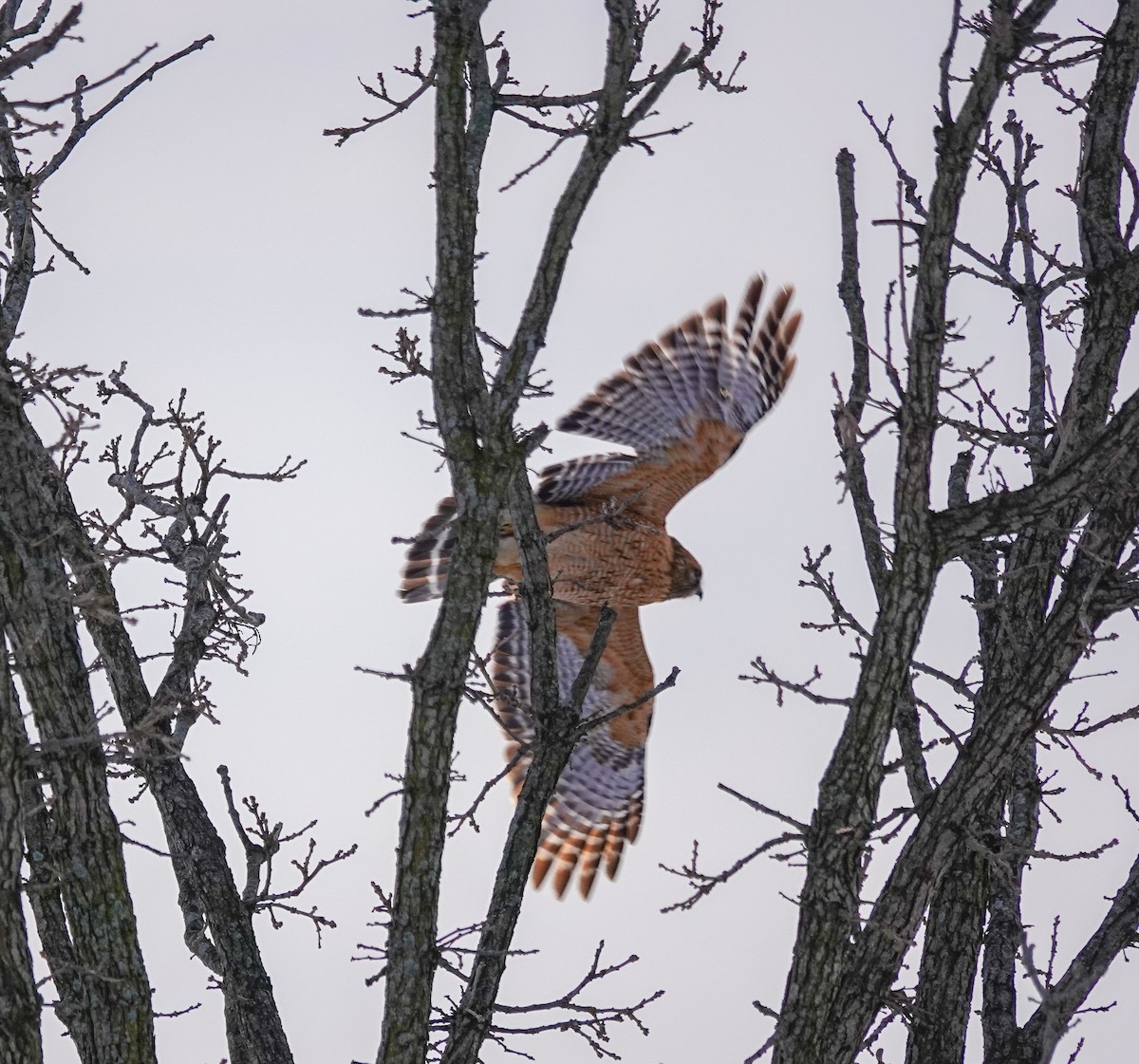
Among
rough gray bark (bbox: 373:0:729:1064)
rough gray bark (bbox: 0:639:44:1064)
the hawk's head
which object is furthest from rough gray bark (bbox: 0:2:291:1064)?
the hawk's head

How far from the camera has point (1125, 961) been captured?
575 centimetres

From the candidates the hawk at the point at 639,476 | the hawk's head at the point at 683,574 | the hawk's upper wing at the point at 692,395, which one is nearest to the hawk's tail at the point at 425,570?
the hawk at the point at 639,476

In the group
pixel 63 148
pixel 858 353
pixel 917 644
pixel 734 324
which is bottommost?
pixel 917 644

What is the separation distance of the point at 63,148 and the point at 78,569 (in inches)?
84.0

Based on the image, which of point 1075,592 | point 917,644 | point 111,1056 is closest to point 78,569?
point 111,1056

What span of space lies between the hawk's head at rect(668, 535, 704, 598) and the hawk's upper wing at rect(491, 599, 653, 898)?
560mm

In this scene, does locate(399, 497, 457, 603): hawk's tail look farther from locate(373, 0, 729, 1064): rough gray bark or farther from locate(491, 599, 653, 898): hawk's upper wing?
locate(373, 0, 729, 1064): rough gray bark

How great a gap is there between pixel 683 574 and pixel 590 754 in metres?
1.67

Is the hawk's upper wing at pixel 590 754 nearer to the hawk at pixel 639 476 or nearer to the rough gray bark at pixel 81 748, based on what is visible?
the hawk at pixel 639 476

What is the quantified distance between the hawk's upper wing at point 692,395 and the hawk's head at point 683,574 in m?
0.74

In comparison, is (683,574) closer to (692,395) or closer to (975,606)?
(692,395)

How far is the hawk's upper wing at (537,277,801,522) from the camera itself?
8992 millimetres

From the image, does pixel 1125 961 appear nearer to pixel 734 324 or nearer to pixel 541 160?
pixel 541 160

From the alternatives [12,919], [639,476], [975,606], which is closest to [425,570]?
[639,476]
